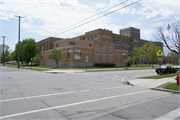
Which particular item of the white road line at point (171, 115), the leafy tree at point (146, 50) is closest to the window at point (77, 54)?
the leafy tree at point (146, 50)

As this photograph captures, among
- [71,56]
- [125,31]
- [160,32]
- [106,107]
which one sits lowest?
[106,107]

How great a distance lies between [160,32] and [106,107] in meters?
18.1

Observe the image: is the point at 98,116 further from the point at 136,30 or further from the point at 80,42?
the point at 136,30

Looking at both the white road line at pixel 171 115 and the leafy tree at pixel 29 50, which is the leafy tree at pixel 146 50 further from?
the white road line at pixel 171 115

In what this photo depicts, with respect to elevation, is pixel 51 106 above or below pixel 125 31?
below

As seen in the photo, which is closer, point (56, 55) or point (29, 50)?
point (56, 55)

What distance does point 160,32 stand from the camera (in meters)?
20.0

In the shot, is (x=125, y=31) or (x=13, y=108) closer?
(x=13, y=108)

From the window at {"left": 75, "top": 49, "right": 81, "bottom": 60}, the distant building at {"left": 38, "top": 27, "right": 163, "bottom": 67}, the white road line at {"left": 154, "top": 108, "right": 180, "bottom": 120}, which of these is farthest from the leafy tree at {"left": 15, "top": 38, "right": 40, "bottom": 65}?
the white road line at {"left": 154, "top": 108, "right": 180, "bottom": 120}

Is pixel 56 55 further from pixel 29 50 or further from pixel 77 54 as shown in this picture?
pixel 29 50

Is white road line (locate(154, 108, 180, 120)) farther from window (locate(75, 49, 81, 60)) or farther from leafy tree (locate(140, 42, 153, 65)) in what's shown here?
leafy tree (locate(140, 42, 153, 65))

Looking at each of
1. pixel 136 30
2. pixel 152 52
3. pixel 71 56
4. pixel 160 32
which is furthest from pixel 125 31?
pixel 160 32

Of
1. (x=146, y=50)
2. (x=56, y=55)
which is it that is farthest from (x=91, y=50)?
(x=146, y=50)

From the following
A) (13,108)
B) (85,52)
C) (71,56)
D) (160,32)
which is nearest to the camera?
(13,108)
